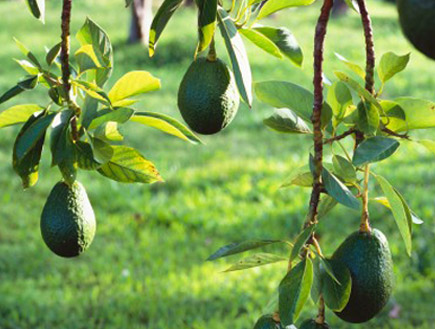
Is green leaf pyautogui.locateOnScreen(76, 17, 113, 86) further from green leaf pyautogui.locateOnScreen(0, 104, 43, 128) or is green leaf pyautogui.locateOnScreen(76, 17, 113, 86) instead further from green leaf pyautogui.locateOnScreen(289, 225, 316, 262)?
green leaf pyautogui.locateOnScreen(289, 225, 316, 262)

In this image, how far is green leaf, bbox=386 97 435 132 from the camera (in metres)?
0.90

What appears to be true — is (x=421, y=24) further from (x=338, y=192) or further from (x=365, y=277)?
(x=365, y=277)

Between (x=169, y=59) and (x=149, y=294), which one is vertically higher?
(x=149, y=294)

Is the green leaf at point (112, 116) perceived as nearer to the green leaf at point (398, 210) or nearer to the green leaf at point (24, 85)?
the green leaf at point (24, 85)

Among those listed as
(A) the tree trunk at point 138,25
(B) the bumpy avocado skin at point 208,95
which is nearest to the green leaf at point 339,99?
(B) the bumpy avocado skin at point 208,95

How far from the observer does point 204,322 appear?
9.18 ft

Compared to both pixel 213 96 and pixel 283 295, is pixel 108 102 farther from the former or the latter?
pixel 283 295

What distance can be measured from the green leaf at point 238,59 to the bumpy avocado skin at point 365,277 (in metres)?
0.25

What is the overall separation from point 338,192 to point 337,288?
114 millimetres

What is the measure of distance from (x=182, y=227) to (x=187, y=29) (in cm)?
610

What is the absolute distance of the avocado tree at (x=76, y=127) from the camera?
0.88 metres

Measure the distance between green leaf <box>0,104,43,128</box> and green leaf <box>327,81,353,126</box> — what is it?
0.38m

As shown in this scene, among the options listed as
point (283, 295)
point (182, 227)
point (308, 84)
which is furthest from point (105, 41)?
point (308, 84)

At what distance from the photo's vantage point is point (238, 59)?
2.49 ft
